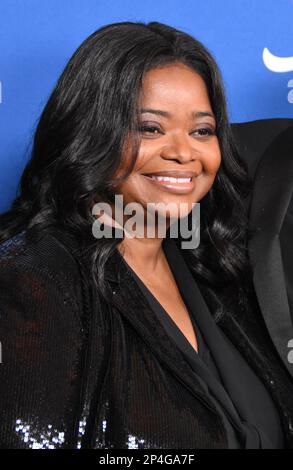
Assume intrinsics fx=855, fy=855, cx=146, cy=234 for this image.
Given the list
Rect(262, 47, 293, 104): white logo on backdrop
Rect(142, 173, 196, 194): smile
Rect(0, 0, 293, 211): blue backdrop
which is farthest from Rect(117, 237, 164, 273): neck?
Rect(262, 47, 293, 104): white logo on backdrop

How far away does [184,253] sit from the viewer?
5.11ft

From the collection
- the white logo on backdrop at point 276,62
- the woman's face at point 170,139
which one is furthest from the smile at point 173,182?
the white logo on backdrop at point 276,62

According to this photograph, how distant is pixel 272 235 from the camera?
1498 millimetres

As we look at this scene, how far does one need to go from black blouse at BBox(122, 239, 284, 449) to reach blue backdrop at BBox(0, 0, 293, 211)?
485 mm

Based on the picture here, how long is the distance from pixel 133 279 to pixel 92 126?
0.79ft

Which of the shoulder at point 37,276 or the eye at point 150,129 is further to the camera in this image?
the eye at point 150,129

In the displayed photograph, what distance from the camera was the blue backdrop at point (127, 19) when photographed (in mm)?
1701

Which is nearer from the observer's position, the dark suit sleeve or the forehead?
the dark suit sleeve

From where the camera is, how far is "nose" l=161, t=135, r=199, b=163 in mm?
1318

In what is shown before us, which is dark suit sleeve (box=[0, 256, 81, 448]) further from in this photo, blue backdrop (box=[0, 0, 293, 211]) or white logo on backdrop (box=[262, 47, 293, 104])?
white logo on backdrop (box=[262, 47, 293, 104])

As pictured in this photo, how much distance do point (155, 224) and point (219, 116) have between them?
21 cm

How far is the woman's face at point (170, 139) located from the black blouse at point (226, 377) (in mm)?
142

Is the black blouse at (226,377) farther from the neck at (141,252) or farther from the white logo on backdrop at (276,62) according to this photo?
the white logo on backdrop at (276,62)
